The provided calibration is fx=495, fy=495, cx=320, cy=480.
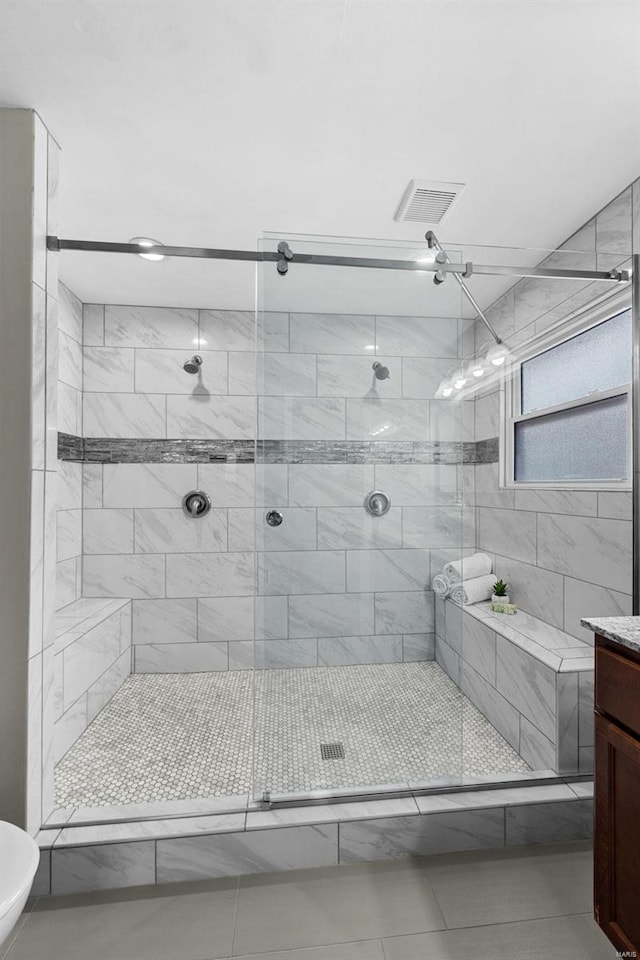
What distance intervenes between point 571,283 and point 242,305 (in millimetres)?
1992

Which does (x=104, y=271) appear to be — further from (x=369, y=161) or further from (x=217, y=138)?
(x=369, y=161)

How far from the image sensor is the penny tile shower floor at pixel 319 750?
1799 millimetres

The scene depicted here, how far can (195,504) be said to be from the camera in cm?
336

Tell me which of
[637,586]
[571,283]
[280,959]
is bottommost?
[280,959]

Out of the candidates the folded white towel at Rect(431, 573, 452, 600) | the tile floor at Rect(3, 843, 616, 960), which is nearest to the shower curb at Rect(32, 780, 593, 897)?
the tile floor at Rect(3, 843, 616, 960)

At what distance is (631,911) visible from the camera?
1.19 meters

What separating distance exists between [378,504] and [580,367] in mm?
1356

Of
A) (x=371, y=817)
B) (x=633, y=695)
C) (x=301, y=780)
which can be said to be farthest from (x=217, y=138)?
(x=371, y=817)

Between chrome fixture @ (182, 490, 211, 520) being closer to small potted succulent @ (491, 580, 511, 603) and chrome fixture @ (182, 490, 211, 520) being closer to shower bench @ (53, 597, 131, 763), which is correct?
shower bench @ (53, 597, 131, 763)

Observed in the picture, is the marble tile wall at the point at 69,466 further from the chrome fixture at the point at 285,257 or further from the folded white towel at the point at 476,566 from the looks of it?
the folded white towel at the point at 476,566

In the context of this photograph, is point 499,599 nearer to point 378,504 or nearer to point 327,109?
point 378,504

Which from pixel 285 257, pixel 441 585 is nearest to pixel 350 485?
pixel 441 585

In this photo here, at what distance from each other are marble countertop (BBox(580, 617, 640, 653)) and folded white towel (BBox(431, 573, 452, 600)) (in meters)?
0.61

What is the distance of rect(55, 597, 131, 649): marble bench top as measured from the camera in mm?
2502
